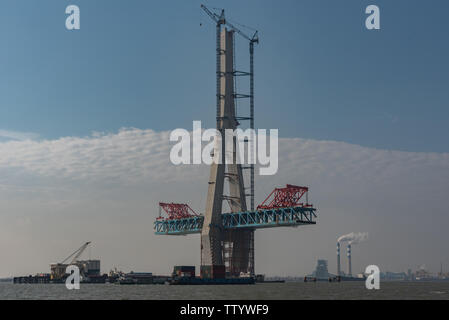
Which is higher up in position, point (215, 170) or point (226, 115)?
point (226, 115)

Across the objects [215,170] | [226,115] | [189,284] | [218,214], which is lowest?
[189,284]
